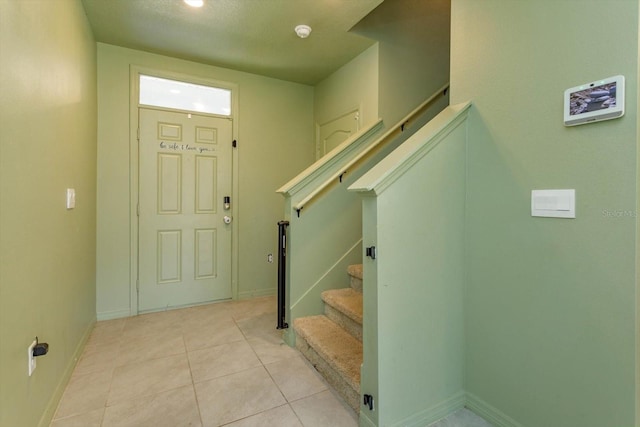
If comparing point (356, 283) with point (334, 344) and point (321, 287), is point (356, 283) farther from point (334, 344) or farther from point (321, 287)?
point (334, 344)

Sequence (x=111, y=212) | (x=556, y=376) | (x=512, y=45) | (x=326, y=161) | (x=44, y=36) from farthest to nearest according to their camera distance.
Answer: (x=111, y=212)
(x=326, y=161)
(x=44, y=36)
(x=512, y=45)
(x=556, y=376)

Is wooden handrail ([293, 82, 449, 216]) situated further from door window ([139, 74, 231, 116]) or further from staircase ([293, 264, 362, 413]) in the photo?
door window ([139, 74, 231, 116])

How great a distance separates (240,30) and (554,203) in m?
2.62

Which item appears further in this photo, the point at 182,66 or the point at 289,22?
the point at 182,66

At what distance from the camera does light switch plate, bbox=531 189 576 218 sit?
1266 millimetres

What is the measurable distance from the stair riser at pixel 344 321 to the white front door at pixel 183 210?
1.55 m

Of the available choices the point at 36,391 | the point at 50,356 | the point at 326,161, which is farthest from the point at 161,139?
the point at 36,391

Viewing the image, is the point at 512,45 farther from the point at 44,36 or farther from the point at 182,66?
the point at 182,66

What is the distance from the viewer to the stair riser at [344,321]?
203cm

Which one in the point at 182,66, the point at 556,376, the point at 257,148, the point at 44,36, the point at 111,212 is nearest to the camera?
the point at 556,376

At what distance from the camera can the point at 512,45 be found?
1.46 meters

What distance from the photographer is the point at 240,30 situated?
265 centimetres

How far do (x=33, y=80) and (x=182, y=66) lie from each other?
6.58ft

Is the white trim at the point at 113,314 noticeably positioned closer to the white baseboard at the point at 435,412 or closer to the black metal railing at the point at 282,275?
the black metal railing at the point at 282,275
